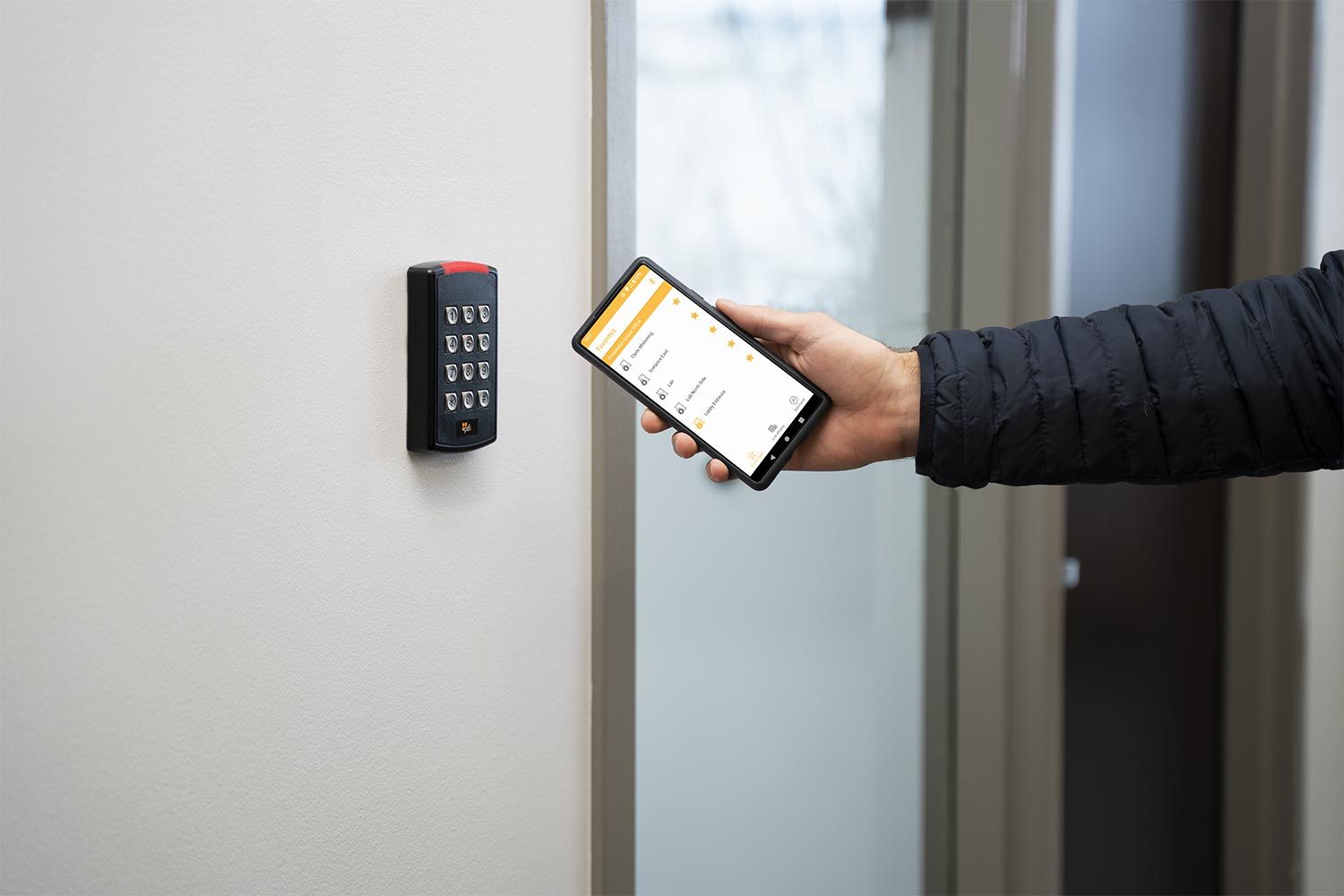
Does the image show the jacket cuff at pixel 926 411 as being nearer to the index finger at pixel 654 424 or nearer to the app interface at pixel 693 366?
the app interface at pixel 693 366

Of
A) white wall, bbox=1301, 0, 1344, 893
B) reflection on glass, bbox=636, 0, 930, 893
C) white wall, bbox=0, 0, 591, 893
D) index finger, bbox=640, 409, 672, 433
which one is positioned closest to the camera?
white wall, bbox=0, 0, 591, 893

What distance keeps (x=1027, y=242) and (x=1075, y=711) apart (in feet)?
2.29

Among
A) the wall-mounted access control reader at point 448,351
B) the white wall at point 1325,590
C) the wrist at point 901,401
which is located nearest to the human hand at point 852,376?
the wrist at point 901,401

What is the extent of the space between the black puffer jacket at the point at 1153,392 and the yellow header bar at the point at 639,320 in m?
0.21

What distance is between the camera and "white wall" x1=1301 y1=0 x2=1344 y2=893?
158cm

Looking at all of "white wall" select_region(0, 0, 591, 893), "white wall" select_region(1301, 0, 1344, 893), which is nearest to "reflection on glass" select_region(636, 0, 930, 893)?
"white wall" select_region(0, 0, 591, 893)

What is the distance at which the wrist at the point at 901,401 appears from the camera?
2.90ft

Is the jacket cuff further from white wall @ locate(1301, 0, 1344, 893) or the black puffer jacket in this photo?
white wall @ locate(1301, 0, 1344, 893)

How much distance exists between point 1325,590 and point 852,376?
1132mm

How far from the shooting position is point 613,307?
0.83 metres

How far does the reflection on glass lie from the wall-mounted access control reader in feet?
0.94

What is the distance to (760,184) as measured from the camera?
1.19 meters

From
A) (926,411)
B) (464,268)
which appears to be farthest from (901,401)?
(464,268)

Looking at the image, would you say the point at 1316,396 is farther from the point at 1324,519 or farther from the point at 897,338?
the point at 1324,519
